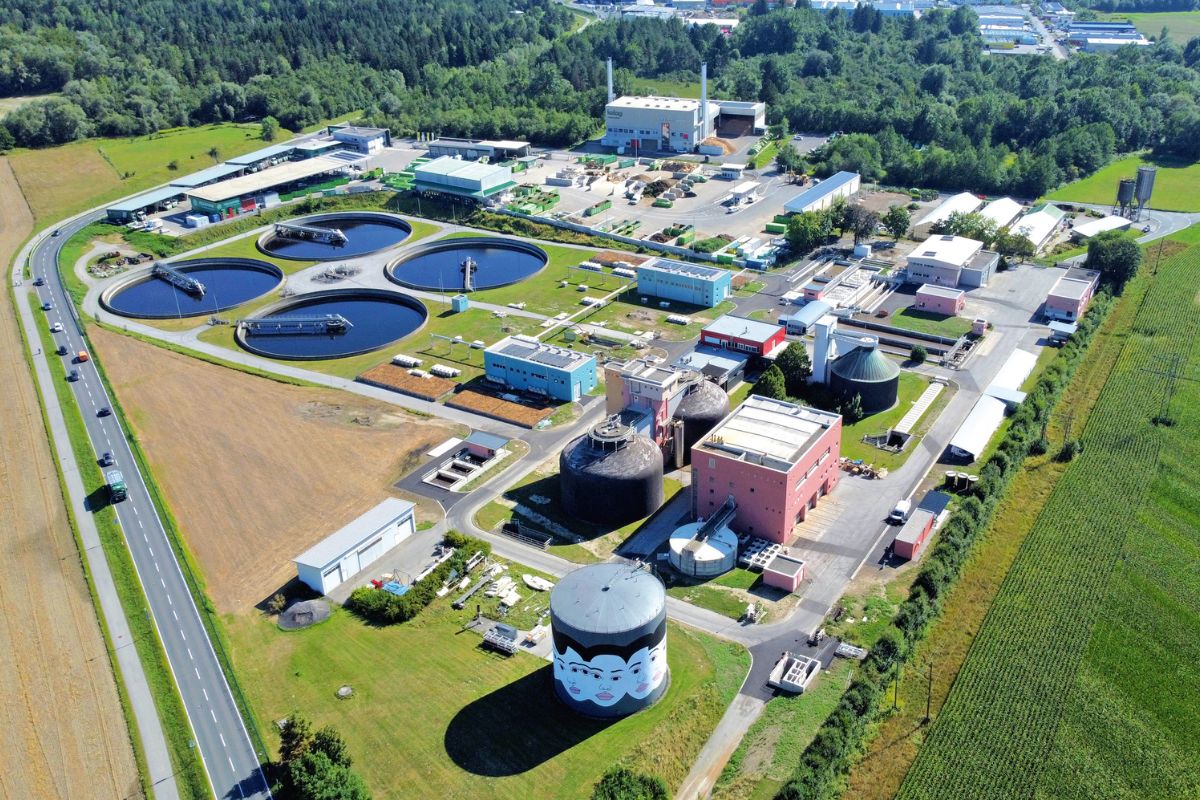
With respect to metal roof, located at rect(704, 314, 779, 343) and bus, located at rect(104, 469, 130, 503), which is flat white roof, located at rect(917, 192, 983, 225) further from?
bus, located at rect(104, 469, 130, 503)

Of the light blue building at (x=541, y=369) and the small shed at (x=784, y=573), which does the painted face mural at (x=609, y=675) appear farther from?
the light blue building at (x=541, y=369)

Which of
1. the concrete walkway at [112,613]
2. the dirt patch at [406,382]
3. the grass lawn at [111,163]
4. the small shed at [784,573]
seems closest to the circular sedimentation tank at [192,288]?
the concrete walkway at [112,613]

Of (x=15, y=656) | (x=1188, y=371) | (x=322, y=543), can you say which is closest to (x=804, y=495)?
(x=322, y=543)

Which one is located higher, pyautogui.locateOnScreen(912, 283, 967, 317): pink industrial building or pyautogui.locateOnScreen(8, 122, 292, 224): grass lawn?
pyautogui.locateOnScreen(8, 122, 292, 224): grass lawn

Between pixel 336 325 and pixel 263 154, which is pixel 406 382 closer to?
pixel 336 325

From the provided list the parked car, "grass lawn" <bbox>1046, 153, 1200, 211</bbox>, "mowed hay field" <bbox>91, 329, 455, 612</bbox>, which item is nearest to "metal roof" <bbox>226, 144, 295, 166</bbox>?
"mowed hay field" <bbox>91, 329, 455, 612</bbox>

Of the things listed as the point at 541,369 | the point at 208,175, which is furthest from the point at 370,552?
the point at 208,175
